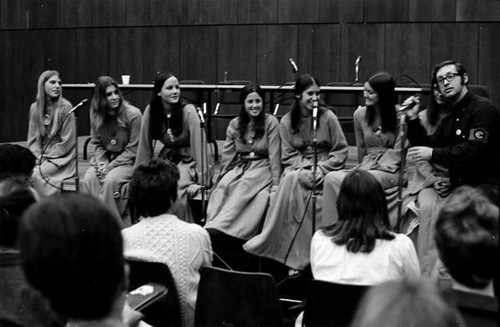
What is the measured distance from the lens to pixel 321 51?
37.0ft

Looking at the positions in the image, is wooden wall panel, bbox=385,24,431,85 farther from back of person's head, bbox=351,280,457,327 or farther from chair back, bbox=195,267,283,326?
back of person's head, bbox=351,280,457,327

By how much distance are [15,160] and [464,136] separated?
2.51 meters

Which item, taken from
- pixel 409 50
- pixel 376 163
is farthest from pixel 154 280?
pixel 409 50

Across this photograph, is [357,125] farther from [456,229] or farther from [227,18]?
[227,18]

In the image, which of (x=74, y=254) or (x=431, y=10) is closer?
(x=74, y=254)

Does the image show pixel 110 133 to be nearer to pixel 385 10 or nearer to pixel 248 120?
pixel 248 120

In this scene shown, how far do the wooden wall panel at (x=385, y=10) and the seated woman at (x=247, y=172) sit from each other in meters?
5.35

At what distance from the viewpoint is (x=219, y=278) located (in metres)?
3.25

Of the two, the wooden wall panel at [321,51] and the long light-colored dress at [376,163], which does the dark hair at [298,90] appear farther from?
the wooden wall panel at [321,51]

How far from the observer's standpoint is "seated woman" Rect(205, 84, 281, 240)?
578 cm

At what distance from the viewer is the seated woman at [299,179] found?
5582 millimetres

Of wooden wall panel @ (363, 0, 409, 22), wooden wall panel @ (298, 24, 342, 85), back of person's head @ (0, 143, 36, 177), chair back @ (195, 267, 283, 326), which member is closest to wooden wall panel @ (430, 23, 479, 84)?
wooden wall panel @ (363, 0, 409, 22)

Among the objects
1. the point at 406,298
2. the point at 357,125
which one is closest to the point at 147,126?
the point at 357,125

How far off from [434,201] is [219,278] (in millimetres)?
2197
